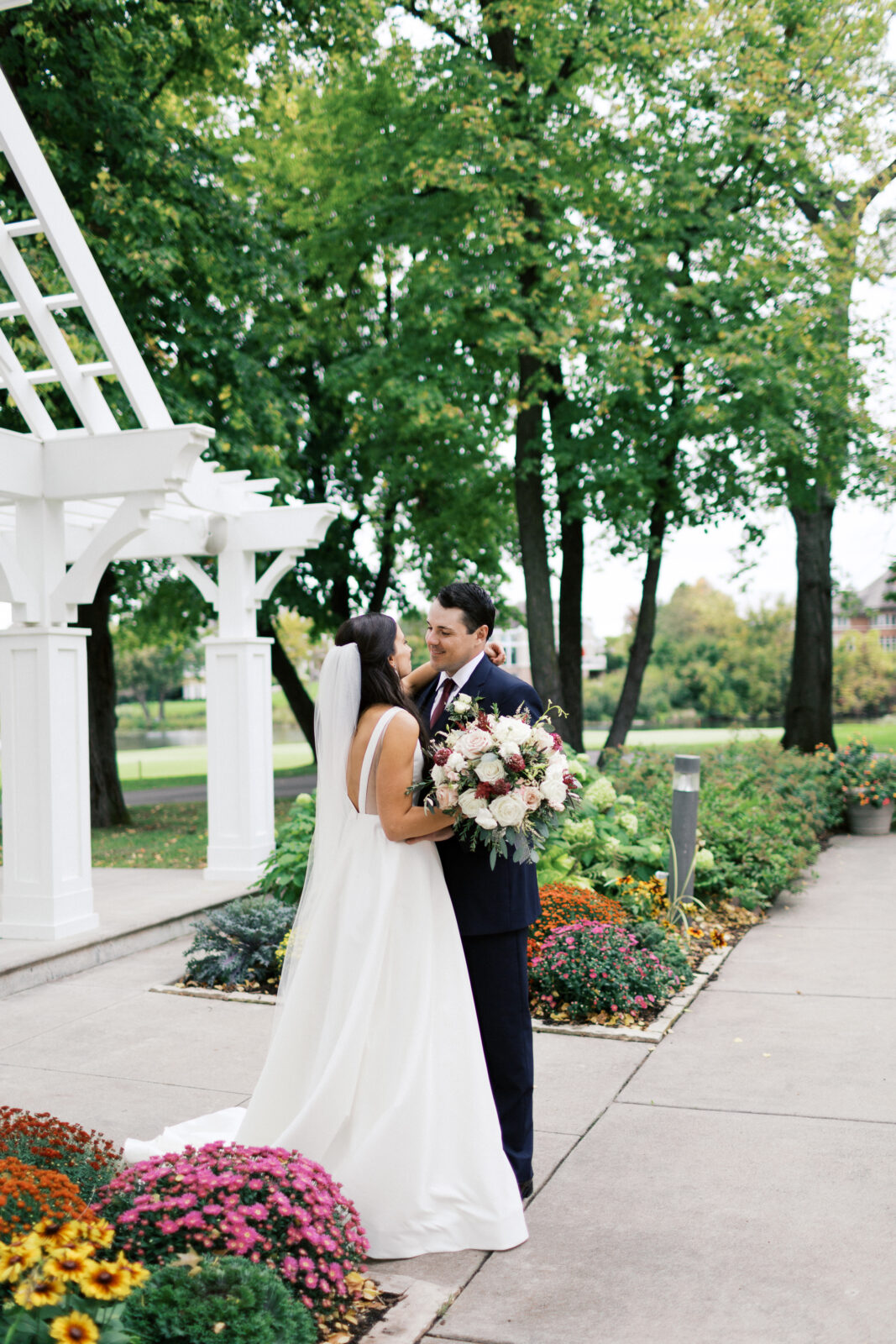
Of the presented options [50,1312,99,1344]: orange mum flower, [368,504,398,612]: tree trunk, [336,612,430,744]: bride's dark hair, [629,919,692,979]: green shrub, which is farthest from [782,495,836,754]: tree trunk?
[50,1312,99,1344]: orange mum flower

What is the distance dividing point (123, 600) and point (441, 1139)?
1796 cm

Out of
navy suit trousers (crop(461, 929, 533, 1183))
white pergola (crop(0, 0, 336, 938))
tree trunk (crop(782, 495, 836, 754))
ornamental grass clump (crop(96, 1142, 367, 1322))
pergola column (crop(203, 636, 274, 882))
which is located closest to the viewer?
ornamental grass clump (crop(96, 1142, 367, 1322))

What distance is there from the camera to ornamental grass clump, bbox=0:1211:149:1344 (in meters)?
2.52

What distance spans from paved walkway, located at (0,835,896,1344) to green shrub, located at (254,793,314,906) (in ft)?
2.83

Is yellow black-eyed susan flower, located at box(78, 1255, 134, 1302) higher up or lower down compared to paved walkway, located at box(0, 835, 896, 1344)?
higher up

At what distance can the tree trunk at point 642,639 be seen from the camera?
17594mm

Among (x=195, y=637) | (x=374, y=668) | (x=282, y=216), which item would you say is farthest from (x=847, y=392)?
(x=374, y=668)

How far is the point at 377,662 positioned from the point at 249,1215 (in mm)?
1746

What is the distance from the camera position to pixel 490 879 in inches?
160

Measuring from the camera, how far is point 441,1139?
151 inches

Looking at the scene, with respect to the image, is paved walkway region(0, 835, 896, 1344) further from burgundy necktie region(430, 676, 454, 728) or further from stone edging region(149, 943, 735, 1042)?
burgundy necktie region(430, 676, 454, 728)

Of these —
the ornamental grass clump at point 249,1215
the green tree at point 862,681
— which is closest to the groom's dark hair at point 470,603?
the ornamental grass clump at point 249,1215

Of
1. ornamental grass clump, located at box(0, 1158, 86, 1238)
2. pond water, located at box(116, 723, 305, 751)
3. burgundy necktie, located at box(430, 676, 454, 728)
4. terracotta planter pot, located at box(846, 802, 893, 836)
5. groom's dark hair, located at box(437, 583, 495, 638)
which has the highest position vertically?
groom's dark hair, located at box(437, 583, 495, 638)

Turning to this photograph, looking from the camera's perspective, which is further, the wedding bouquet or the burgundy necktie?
the burgundy necktie
